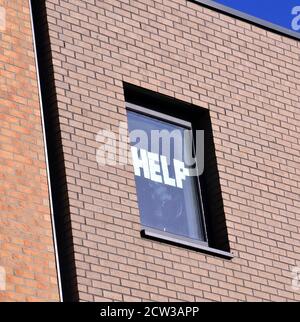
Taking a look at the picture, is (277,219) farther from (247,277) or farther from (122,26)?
(122,26)

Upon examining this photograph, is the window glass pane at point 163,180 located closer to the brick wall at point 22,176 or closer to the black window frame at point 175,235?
the black window frame at point 175,235

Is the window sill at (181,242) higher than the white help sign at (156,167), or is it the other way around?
the white help sign at (156,167)

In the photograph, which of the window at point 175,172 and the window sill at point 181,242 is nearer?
the window sill at point 181,242

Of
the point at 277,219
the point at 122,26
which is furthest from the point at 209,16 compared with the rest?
the point at 277,219

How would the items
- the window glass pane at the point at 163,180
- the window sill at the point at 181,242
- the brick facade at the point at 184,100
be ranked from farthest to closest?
the window glass pane at the point at 163,180 → the window sill at the point at 181,242 → the brick facade at the point at 184,100

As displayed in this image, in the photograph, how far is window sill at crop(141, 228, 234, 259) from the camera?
1312 cm

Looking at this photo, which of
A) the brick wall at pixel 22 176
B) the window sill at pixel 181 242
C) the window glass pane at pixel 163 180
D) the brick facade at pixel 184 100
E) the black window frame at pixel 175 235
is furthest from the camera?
the window glass pane at pixel 163 180

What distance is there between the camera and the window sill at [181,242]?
13.1 meters

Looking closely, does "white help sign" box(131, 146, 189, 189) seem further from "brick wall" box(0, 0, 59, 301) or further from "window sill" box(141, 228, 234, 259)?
"brick wall" box(0, 0, 59, 301)

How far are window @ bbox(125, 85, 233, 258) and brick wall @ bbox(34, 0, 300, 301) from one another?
14 cm

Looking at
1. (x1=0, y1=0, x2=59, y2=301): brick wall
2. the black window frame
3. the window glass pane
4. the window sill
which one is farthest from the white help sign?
(x1=0, y1=0, x2=59, y2=301): brick wall

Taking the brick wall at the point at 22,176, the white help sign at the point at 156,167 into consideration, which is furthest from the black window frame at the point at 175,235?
the brick wall at the point at 22,176

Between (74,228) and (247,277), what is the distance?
7.31 ft

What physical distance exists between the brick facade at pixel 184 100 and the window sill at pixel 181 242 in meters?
0.07
